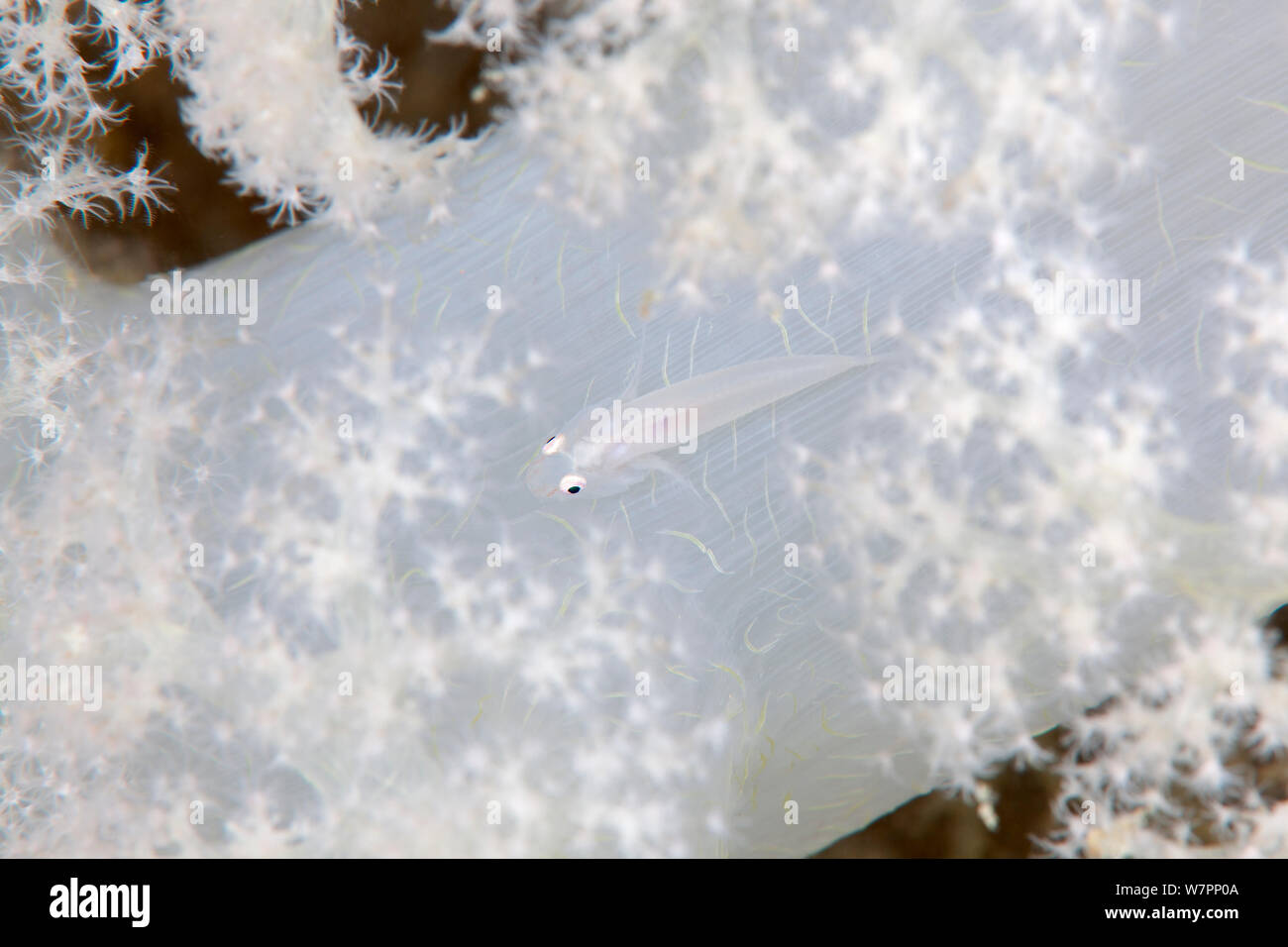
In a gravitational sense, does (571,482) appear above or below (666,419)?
below

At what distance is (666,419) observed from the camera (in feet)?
5.36

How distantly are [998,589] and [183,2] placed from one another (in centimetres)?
242

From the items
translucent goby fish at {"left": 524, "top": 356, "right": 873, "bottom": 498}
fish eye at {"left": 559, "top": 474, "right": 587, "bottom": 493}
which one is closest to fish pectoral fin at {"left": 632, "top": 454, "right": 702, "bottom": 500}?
translucent goby fish at {"left": 524, "top": 356, "right": 873, "bottom": 498}

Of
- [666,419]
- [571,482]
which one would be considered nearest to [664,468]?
[666,419]

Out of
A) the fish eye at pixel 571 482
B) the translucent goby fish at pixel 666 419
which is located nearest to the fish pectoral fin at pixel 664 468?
the translucent goby fish at pixel 666 419

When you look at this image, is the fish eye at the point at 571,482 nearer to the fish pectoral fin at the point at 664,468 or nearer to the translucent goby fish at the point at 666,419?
the translucent goby fish at the point at 666,419

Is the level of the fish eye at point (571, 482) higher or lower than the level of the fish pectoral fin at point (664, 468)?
lower

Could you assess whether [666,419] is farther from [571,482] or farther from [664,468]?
[571,482]

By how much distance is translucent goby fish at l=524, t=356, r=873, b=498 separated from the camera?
1.63 metres

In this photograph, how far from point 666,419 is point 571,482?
10.3 inches

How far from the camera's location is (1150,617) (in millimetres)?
1644

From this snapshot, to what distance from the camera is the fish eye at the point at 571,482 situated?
1613mm

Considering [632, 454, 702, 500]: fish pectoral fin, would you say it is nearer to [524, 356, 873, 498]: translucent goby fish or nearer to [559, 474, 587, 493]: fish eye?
[524, 356, 873, 498]: translucent goby fish
